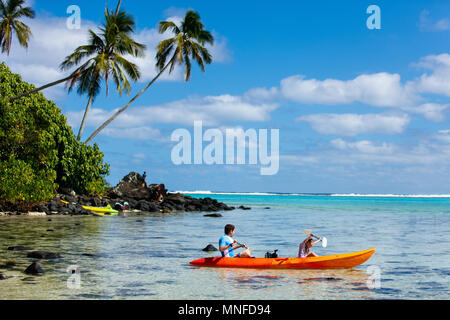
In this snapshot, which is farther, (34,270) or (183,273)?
(183,273)

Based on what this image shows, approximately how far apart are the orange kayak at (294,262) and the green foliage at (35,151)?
1857 centimetres

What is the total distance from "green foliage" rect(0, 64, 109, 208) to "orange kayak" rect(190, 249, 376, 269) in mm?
18571

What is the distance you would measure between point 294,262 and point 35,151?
23.0 meters

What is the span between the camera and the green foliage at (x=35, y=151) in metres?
27.5

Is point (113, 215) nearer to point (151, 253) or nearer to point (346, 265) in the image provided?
point (151, 253)

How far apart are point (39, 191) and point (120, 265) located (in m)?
17.9

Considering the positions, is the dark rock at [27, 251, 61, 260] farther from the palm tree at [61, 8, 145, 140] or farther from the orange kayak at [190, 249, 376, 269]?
the palm tree at [61, 8, 145, 140]

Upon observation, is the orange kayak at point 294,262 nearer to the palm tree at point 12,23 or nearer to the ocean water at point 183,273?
the ocean water at point 183,273

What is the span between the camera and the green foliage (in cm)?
2750

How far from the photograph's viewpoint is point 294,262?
41.8 ft

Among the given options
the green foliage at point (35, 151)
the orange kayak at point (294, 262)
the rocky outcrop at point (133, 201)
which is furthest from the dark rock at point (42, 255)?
the rocky outcrop at point (133, 201)

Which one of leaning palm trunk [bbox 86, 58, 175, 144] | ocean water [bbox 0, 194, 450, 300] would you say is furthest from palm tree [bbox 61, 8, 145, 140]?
ocean water [bbox 0, 194, 450, 300]

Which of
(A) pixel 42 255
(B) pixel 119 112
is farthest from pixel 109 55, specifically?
(A) pixel 42 255

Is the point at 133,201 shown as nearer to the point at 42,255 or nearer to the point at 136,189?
the point at 136,189
